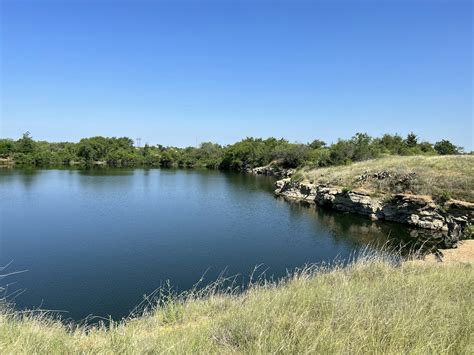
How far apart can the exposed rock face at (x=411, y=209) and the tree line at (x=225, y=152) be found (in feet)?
47.6

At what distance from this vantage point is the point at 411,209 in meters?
30.5

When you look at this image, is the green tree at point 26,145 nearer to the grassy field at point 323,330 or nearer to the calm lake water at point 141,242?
the calm lake water at point 141,242

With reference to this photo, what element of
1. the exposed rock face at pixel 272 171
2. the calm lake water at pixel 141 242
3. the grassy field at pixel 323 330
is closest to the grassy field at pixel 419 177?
the calm lake water at pixel 141 242

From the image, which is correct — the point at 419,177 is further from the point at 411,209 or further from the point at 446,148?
the point at 446,148

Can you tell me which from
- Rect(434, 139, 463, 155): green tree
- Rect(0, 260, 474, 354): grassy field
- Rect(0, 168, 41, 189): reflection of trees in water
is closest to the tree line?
Rect(434, 139, 463, 155): green tree

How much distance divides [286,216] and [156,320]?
88.8ft

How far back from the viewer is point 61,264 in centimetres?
1770

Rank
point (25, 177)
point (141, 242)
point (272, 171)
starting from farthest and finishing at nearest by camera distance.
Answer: point (272, 171)
point (25, 177)
point (141, 242)

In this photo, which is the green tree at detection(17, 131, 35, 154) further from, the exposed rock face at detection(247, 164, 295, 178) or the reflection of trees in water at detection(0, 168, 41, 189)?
the exposed rock face at detection(247, 164, 295, 178)

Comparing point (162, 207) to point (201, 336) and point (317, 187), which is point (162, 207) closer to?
point (317, 187)

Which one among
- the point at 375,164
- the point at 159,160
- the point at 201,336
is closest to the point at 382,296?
the point at 201,336

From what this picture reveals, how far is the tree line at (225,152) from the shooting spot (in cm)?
5773

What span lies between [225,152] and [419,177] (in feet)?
288

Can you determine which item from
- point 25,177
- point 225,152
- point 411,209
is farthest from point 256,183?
point 225,152
